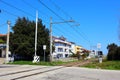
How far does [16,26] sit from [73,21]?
18.0 m

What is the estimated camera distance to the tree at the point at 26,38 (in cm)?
4809

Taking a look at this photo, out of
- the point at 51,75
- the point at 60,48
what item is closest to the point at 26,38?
the point at 51,75

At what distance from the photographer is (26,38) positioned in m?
49.1

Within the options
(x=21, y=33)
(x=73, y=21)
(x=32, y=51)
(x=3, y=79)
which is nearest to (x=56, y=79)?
(x=3, y=79)

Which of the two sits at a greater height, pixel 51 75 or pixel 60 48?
pixel 60 48

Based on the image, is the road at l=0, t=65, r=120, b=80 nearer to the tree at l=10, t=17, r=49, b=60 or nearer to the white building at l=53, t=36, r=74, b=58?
the tree at l=10, t=17, r=49, b=60

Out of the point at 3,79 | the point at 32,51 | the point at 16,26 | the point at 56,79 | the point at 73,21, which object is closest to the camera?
the point at 3,79

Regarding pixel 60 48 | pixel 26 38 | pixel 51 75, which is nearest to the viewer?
pixel 51 75

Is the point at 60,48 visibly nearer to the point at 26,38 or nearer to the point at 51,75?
the point at 26,38

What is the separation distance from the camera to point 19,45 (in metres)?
48.2

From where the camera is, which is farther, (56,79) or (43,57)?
(43,57)

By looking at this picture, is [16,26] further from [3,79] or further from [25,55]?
[3,79]

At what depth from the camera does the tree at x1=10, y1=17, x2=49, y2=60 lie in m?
48.1

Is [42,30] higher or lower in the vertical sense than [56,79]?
higher
